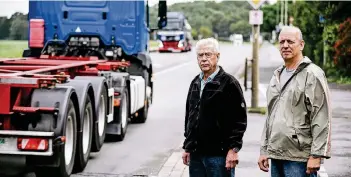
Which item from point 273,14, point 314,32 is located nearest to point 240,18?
point 273,14

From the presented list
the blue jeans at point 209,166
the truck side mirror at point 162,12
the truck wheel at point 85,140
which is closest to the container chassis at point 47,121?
the truck wheel at point 85,140

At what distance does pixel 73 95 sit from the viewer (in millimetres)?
9562

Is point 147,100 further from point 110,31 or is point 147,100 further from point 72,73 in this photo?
point 72,73

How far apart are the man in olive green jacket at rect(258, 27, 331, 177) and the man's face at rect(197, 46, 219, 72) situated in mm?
555

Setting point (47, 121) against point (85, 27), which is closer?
point (47, 121)

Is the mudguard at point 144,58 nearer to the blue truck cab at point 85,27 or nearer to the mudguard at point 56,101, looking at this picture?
the blue truck cab at point 85,27

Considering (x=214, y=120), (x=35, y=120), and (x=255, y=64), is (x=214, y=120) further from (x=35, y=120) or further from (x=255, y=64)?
(x=255, y=64)

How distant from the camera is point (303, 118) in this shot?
5488 mm

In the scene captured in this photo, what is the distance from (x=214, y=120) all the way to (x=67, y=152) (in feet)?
12.9

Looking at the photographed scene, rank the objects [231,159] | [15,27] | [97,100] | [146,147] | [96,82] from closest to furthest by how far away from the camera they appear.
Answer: [231,159] → [97,100] → [96,82] → [146,147] → [15,27]

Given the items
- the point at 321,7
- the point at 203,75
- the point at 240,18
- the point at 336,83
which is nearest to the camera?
the point at 203,75

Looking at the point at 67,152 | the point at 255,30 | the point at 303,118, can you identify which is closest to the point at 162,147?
the point at 67,152

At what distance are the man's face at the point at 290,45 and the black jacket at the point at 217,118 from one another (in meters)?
0.56

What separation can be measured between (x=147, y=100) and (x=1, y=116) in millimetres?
8556
